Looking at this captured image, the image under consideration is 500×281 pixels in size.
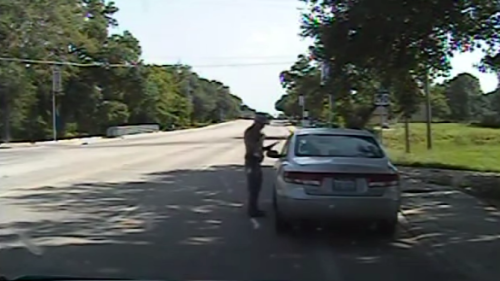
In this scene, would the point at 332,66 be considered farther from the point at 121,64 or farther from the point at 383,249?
the point at 121,64

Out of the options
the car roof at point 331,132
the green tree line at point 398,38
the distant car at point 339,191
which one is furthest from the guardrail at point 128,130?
the distant car at point 339,191

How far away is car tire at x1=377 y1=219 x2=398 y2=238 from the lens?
35.6ft

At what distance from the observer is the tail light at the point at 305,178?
1055 cm

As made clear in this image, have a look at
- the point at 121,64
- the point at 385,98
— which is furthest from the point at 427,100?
the point at 121,64

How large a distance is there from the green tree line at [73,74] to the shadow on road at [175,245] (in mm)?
46976

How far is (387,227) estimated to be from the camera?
36.3 ft

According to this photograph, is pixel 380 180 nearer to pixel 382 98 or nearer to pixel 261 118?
pixel 261 118

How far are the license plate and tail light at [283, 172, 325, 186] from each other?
0.67 feet

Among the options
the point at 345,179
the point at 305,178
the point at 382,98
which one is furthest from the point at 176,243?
the point at 382,98

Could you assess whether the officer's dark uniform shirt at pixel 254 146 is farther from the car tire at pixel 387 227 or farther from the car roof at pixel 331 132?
the car tire at pixel 387 227

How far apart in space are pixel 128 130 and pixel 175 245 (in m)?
71.7

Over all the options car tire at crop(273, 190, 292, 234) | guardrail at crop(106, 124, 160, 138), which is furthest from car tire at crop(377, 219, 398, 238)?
guardrail at crop(106, 124, 160, 138)

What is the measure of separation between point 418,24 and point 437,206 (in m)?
4.82

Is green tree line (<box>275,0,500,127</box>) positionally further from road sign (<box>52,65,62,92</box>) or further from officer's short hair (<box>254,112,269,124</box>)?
road sign (<box>52,65,62,92</box>)
